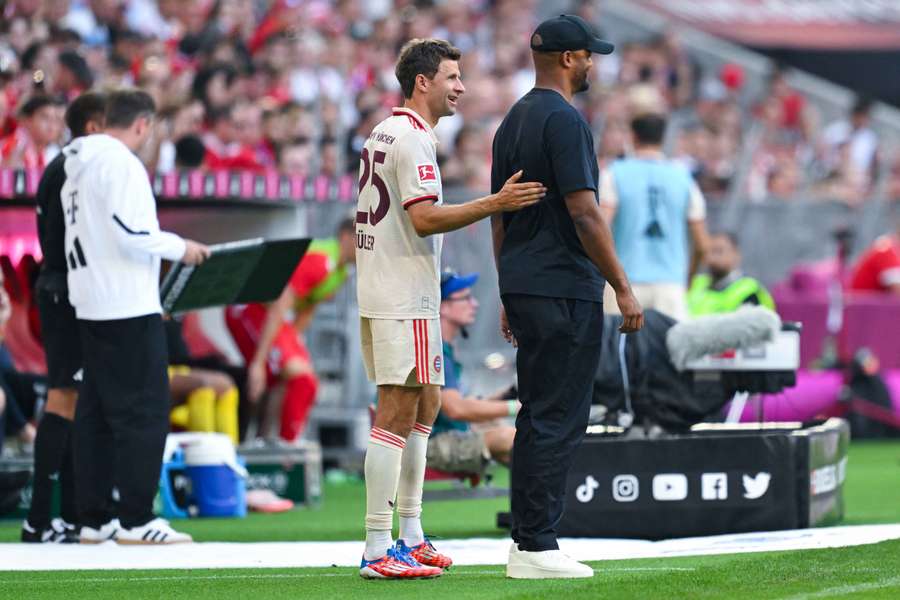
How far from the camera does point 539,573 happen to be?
655cm

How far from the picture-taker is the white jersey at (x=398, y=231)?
6.71 m

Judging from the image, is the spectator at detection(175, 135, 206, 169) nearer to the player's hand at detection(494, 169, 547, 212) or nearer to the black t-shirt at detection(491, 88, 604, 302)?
the black t-shirt at detection(491, 88, 604, 302)

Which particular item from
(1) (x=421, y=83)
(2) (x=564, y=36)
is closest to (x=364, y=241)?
(1) (x=421, y=83)

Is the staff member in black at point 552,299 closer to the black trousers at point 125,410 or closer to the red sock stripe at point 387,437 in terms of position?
the red sock stripe at point 387,437

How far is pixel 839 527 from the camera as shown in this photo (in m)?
8.58

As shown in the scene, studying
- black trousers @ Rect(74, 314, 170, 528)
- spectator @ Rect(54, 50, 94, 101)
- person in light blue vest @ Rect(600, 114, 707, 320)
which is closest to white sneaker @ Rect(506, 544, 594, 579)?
black trousers @ Rect(74, 314, 170, 528)

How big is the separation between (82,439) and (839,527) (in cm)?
377

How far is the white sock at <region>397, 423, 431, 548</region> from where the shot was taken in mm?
6988

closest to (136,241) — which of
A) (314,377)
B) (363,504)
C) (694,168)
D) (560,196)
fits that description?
(560,196)

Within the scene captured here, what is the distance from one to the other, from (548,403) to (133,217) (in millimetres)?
2734

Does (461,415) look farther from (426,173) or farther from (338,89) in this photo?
(338,89)

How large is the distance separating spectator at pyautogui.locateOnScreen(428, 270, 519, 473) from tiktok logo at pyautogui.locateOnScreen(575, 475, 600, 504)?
2.45 feet

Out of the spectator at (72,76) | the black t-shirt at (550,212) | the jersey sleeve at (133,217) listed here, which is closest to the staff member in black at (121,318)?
the jersey sleeve at (133,217)

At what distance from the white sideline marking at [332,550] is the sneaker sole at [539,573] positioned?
757 mm
